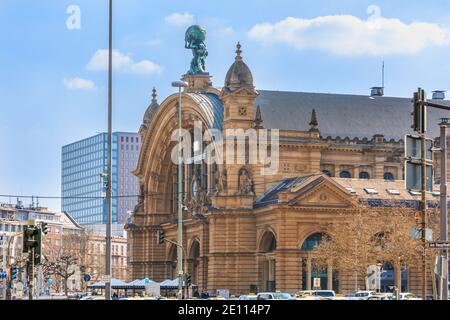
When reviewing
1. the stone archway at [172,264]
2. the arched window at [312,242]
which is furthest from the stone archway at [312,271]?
the stone archway at [172,264]

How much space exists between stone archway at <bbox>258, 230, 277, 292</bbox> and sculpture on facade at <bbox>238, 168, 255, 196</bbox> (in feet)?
15.2

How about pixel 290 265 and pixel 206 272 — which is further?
pixel 206 272

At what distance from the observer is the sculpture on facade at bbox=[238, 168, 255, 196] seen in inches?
4141

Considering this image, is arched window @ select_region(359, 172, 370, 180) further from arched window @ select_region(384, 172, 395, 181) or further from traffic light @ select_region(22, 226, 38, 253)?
traffic light @ select_region(22, 226, 38, 253)

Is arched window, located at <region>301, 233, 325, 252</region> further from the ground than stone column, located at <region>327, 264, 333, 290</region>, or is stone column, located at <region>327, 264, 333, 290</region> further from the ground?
arched window, located at <region>301, 233, 325, 252</region>

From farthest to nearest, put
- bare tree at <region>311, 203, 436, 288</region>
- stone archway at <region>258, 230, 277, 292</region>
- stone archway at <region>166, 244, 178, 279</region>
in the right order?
stone archway at <region>166, 244, 178, 279</region>, stone archway at <region>258, 230, 277, 292</region>, bare tree at <region>311, 203, 436, 288</region>

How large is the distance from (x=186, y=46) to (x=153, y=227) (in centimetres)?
2132

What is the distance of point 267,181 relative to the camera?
107062mm

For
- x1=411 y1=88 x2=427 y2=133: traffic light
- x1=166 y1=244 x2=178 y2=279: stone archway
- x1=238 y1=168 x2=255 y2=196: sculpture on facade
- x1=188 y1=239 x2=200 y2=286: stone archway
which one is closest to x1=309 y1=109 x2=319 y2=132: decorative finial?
x1=238 y1=168 x2=255 y2=196: sculpture on facade

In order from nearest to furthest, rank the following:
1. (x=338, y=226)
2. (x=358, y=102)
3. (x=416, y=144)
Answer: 1. (x=416, y=144)
2. (x=338, y=226)
3. (x=358, y=102)

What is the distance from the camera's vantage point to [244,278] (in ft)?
345
